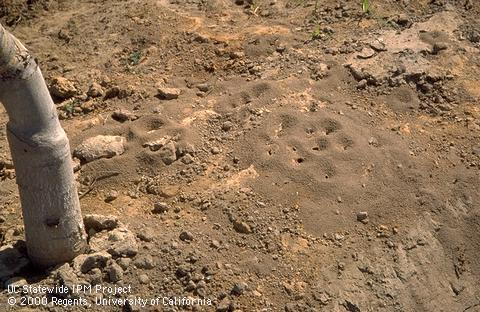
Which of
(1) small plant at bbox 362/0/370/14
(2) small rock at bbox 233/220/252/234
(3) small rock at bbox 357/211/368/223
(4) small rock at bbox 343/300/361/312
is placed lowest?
(4) small rock at bbox 343/300/361/312

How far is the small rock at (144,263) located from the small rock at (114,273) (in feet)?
0.35

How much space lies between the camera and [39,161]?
2.88 metres

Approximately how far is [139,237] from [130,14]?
278cm

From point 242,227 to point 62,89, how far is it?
78.6 inches

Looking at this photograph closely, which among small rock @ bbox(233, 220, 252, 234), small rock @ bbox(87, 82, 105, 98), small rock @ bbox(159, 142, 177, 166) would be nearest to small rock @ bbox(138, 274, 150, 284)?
small rock @ bbox(233, 220, 252, 234)

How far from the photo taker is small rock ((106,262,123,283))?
10.6 ft

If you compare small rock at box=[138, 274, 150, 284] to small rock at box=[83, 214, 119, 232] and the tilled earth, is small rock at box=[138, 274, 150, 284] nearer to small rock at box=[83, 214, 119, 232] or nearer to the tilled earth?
the tilled earth

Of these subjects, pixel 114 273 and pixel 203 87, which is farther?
pixel 203 87

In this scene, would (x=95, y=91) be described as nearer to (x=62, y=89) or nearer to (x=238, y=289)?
(x=62, y=89)

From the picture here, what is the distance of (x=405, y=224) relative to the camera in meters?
3.84

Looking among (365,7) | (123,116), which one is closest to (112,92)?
(123,116)

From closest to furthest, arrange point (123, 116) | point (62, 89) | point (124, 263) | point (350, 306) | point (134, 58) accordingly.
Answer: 1. point (124, 263)
2. point (350, 306)
3. point (123, 116)
4. point (62, 89)
5. point (134, 58)

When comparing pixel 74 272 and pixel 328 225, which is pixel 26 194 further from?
pixel 328 225

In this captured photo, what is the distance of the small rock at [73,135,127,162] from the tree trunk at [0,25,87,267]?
35.3 inches
